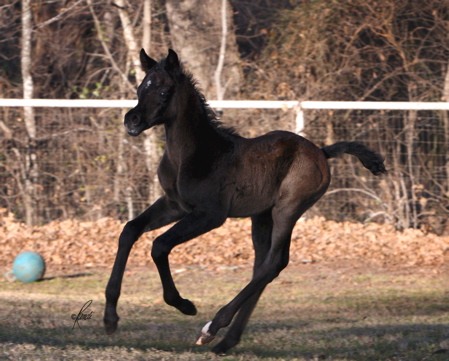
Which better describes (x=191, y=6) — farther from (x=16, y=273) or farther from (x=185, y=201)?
(x=185, y=201)

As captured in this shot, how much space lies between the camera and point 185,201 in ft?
17.1

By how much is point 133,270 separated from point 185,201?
456 cm

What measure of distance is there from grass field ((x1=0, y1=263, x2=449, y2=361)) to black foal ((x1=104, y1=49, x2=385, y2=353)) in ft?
1.43

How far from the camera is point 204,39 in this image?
43.4ft

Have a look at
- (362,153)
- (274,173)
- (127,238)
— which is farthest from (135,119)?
(362,153)

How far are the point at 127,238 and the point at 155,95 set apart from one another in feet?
3.23

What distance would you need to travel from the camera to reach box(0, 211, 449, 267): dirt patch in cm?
1014

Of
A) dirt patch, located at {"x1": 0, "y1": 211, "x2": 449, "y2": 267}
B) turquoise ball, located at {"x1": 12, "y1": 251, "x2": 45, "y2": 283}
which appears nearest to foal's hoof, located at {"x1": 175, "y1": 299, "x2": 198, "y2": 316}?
turquoise ball, located at {"x1": 12, "y1": 251, "x2": 45, "y2": 283}

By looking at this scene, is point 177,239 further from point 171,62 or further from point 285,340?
point 285,340

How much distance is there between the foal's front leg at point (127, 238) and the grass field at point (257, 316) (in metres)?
0.23

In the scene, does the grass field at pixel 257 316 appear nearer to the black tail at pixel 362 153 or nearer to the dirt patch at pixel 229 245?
the dirt patch at pixel 229 245

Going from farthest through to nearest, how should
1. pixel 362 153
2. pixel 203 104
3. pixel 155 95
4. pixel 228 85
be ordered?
pixel 228 85
pixel 362 153
pixel 203 104
pixel 155 95

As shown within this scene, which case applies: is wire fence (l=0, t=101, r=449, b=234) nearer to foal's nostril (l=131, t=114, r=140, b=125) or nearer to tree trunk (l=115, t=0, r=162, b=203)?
tree trunk (l=115, t=0, r=162, b=203)

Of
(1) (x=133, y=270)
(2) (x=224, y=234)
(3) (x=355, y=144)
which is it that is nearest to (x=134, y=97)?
(2) (x=224, y=234)
